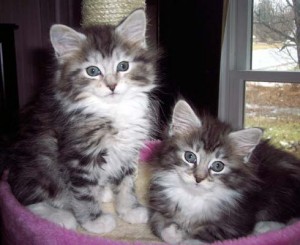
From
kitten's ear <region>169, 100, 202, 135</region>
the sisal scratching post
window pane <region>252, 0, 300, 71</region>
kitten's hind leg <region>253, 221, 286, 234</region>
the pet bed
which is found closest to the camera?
→ the pet bed

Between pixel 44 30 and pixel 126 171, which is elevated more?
pixel 44 30

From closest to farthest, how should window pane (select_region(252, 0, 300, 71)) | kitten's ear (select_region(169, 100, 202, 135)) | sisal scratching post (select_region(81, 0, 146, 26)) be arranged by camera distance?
kitten's ear (select_region(169, 100, 202, 135)) → sisal scratching post (select_region(81, 0, 146, 26)) → window pane (select_region(252, 0, 300, 71))

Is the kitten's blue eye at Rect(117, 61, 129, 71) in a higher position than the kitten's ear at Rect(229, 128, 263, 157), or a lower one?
higher

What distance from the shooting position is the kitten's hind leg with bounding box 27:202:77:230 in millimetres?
1153

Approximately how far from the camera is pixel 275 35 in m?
2.89

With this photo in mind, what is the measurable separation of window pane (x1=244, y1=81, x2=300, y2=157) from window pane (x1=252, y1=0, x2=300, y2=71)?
162mm

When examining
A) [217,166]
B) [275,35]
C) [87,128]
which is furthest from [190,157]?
[275,35]

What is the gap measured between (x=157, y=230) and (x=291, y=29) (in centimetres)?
222

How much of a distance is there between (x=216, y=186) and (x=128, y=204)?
1.20 feet

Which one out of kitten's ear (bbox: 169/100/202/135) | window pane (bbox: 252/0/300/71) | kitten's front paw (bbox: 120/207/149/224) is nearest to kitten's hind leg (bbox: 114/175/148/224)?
kitten's front paw (bbox: 120/207/149/224)

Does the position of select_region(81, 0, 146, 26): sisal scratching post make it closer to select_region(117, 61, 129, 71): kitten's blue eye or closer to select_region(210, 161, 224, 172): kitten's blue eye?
select_region(117, 61, 129, 71): kitten's blue eye

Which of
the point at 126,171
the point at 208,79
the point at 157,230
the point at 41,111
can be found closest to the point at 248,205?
the point at 157,230

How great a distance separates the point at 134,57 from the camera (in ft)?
4.21

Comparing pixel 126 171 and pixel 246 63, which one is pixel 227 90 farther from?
pixel 126 171
